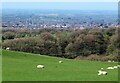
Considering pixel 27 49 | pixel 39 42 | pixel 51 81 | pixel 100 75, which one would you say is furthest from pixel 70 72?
pixel 39 42

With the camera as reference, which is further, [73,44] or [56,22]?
[56,22]

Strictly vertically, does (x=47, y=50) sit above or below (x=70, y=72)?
below

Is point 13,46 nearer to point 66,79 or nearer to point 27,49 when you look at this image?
point 27,49

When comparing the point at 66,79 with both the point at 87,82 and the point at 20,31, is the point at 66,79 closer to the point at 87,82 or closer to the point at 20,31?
the point at 87,82

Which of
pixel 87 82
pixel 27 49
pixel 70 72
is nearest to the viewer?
pixel 87 82

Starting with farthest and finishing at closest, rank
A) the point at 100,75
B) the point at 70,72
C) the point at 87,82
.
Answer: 1. the point at 70,72
2. the point at 100,75
3. the point at 87,82

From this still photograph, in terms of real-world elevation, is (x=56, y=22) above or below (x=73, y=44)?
below

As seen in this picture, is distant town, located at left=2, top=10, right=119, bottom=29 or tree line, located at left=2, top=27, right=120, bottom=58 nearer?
tree line, located at left=2, top=27, right=120, bottom=58

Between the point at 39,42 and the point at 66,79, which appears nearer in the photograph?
the point at 66,79

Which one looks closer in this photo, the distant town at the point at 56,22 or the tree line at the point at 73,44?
the tree line at the point at 73,44
